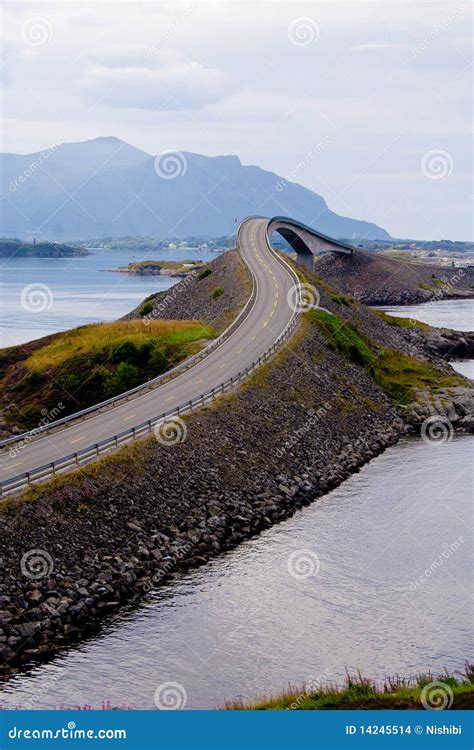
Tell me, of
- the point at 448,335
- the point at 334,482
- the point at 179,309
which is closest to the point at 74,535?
the point at 334,482

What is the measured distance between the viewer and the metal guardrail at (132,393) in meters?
56.1

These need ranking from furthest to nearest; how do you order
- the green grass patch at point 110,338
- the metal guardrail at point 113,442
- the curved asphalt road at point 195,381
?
the green grass patch at point 110,338
the curved asphalt road at point 195,381
the metal guardrail at point 113,442

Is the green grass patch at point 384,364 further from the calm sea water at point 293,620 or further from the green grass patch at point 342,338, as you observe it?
the calm sea water at point 293,620

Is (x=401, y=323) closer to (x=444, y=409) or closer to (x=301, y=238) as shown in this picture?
(x=444, y=409)

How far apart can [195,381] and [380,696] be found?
4003 centimetres

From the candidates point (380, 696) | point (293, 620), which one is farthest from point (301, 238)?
point (380, 696)

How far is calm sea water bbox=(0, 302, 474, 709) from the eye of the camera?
36.6 m

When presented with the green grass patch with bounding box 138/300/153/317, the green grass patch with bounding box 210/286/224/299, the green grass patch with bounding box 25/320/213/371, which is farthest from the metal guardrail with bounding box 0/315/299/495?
the green grass patch with bounding box 138/300/153/317

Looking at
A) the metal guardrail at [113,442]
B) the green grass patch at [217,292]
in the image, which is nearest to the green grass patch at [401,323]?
the green grass patch at [217,292]

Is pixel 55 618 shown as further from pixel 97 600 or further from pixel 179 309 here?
pixel 179 309

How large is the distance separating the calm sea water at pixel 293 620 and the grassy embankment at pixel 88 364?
78.5ft

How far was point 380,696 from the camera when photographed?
32.2 metres

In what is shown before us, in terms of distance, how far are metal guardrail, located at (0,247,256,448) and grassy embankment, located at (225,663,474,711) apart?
22654 millimetres

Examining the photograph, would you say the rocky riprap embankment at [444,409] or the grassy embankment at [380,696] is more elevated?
the rocky riprap embankment at [444,409]
